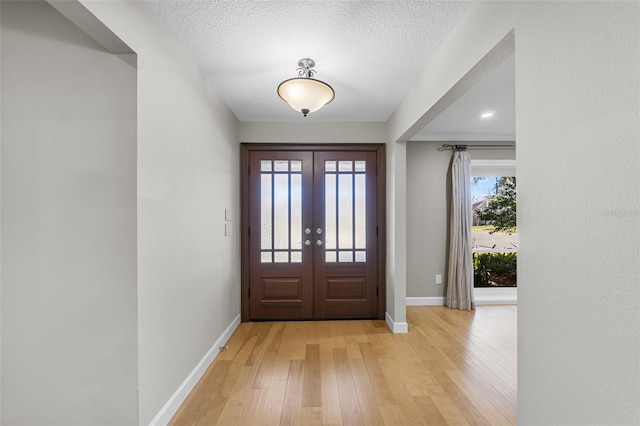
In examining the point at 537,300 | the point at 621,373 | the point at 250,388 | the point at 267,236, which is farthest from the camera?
the point at 267,236

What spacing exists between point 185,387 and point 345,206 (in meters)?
2.47

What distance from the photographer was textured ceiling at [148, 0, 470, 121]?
5.54 ft

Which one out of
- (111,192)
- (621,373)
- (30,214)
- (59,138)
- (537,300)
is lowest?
(621,373)

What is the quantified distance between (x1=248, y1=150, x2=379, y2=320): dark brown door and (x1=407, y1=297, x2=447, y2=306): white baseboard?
2.93ft

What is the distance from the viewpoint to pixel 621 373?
805mm

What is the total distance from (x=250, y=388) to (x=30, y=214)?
5.78ft

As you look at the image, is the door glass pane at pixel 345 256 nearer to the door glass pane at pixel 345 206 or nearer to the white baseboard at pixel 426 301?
the door glass pane at pixel 345 206

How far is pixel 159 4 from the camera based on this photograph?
167 cm

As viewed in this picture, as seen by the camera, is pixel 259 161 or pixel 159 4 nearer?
pixel 159 4

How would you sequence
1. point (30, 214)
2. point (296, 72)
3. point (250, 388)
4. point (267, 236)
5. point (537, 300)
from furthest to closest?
point (267, 236), point (296, 72), point (250, 388), point (30, 214), point (537, 300)

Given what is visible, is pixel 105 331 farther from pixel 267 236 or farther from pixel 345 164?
pixel 345 164

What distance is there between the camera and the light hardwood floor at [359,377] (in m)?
1.88

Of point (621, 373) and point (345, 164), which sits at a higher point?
point (345, 164)

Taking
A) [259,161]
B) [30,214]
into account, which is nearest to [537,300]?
[30,214]
